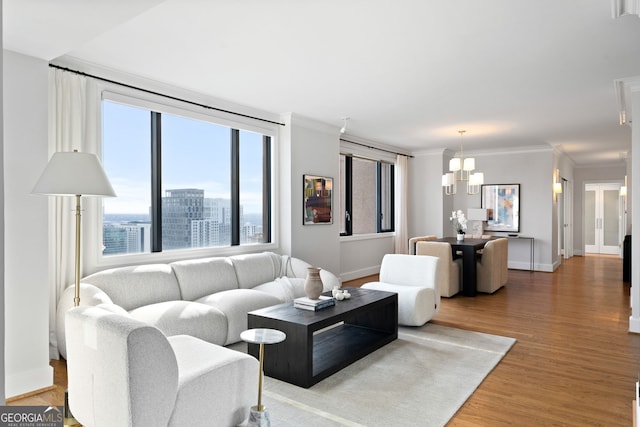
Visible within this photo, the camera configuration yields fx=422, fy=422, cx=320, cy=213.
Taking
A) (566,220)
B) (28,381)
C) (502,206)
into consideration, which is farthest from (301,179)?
(566,220)

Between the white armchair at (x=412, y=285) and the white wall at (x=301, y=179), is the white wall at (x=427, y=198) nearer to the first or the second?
the white wall at (x=301, y=179)

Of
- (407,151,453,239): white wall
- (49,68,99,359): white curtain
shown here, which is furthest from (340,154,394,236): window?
(49,68,99,359): white curtain

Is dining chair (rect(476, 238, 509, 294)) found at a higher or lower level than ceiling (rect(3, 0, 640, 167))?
lower

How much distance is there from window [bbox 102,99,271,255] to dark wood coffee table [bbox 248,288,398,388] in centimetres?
184

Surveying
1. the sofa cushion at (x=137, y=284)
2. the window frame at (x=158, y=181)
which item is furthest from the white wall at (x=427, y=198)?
the sofa cushion at (x=137, y=284)

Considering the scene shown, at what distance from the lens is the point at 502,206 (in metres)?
9.27

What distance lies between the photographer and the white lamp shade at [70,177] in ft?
8.43

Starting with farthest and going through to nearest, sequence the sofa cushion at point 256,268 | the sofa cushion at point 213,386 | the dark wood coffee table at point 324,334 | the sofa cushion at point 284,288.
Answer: the sofa cushion at point 256,268 < the sofa cushion at point 284,288 < the dark wood coffee table at point 324,334 < the sofa cushion at point 213,386

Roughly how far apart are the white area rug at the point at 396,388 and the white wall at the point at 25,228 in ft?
5.71

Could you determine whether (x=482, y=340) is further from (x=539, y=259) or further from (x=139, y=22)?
(x=539, y=259)

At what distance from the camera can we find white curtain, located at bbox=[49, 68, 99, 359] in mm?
3566

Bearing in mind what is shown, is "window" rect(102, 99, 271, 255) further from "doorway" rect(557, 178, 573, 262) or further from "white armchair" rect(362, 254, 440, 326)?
"doorway" rect(557, 178, 573, 262)

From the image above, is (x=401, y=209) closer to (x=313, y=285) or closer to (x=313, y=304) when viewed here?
(x=313, y=285)

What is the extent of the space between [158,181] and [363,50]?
101 inches
